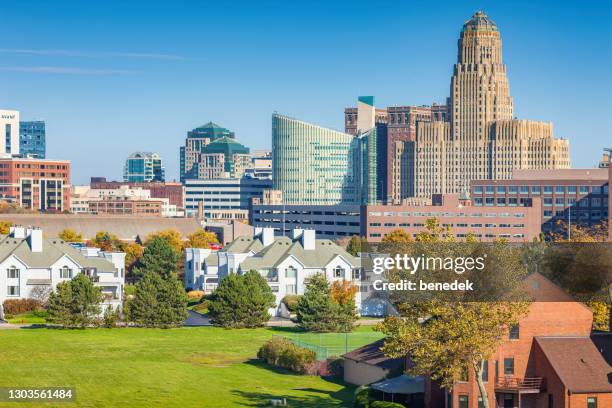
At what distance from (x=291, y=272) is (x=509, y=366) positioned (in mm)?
57620

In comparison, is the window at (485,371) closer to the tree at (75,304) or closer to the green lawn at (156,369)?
the green lawn at (156,369)

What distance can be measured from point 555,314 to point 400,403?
9.06 m

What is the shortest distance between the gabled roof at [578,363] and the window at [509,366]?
1.56 metres

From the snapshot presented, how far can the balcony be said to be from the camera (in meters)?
61.9

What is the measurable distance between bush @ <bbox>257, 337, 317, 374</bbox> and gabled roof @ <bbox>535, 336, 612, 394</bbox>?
20736mm

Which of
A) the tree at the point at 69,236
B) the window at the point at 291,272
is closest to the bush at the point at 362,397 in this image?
the window at the point at 291,272

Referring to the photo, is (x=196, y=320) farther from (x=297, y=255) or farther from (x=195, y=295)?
(x=195, y=295)

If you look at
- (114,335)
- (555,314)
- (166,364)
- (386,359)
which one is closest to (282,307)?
(114,335)

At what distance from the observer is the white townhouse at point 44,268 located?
11525cm

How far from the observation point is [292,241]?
127812 mm

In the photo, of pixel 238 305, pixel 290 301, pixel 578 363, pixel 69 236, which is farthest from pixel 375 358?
pixel 69 236

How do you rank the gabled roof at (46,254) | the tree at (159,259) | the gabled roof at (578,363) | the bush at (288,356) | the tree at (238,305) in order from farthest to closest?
the tree at (159,259) < the gabled roof at (46,254) < the tree at (238,305) < the bush at (288,356) < the gabled roof at (578,363)

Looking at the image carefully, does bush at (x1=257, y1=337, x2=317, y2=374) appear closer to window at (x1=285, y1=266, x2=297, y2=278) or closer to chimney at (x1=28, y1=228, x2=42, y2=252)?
window at (x1=285, y1=266, x2=297, y2=278)

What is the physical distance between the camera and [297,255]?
12094 cm
